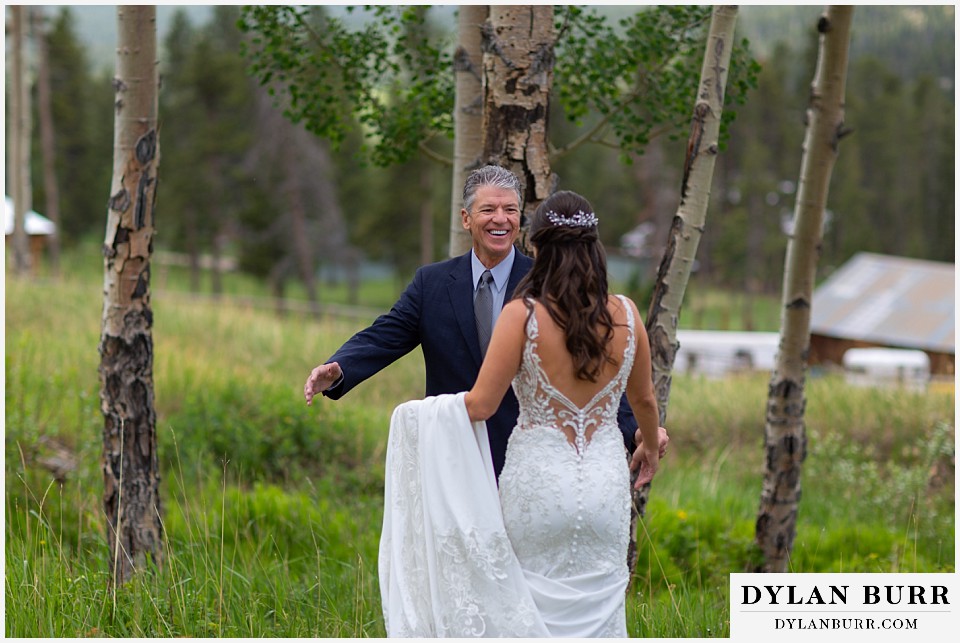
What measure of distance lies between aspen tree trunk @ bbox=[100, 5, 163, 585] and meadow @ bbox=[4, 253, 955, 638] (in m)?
0.24

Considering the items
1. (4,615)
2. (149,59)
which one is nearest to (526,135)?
(149,59)

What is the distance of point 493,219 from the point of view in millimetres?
3879

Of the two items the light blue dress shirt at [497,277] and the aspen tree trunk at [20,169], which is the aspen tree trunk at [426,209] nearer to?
the aspen tree trunk at [20,169]

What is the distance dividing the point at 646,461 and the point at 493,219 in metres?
1.03

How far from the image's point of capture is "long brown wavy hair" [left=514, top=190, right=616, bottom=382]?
333 cm

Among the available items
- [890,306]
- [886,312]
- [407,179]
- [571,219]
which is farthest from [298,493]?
[407,179]

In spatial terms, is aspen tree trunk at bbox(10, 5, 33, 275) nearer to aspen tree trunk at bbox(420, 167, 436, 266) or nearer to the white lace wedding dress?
the white lace wedding dress

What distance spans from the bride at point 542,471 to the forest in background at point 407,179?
2968 centimetres

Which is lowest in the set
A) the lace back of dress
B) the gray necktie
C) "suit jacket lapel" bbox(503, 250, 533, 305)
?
the lace back of dress

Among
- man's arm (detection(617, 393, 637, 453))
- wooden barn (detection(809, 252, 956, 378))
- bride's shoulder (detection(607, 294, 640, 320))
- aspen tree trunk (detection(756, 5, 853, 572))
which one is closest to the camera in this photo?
bride's shoulder (detection(607, 294, 640, 320))

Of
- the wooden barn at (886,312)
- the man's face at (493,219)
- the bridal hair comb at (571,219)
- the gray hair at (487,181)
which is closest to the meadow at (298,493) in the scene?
the man's face at (493,219)

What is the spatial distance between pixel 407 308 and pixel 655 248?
105 feet

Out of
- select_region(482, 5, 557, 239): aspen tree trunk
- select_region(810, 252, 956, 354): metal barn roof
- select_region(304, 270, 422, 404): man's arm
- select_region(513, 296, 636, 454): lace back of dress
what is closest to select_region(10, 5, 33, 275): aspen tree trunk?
select_region(482, 5, 557, 239): aspen tree trunk

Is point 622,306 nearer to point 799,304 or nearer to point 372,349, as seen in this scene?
point 372,349
